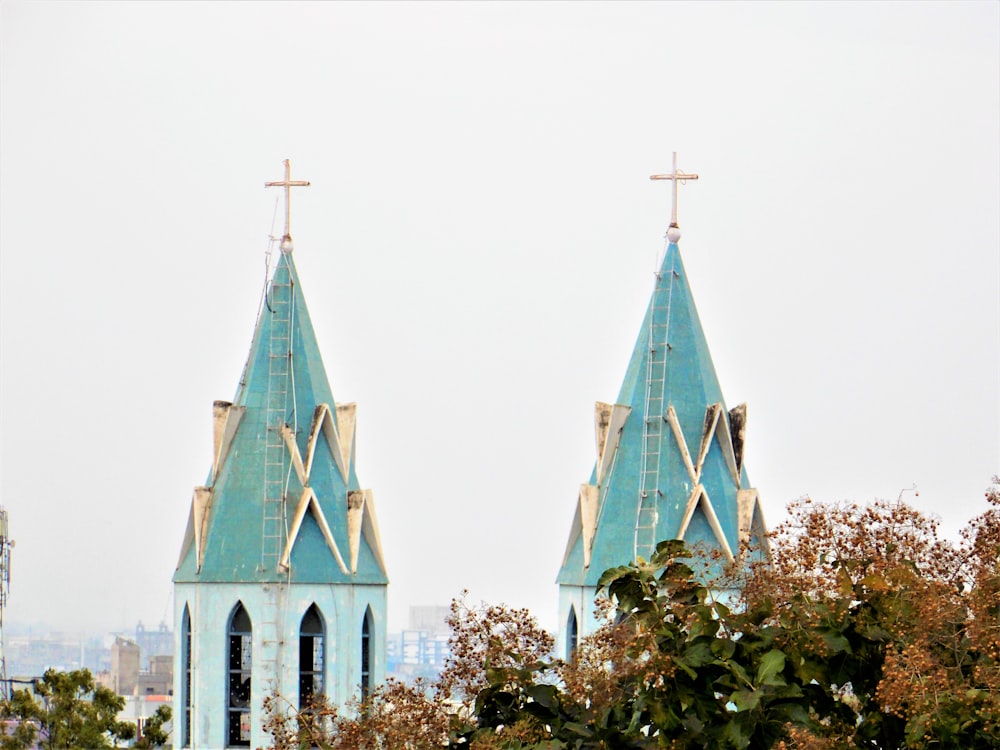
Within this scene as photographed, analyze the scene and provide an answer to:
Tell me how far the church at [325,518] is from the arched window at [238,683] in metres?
0.04

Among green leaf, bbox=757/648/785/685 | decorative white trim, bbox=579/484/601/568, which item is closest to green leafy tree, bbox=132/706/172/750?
decorative white trim, bbox=579/484/601/568

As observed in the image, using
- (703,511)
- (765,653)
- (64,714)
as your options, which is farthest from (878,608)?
(64,714)

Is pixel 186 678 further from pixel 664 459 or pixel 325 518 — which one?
pixel 664 459

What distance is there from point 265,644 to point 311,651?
0.93 m

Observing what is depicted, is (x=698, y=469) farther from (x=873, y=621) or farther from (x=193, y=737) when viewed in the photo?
(x=873, y=621)

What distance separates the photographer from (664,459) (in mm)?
47938

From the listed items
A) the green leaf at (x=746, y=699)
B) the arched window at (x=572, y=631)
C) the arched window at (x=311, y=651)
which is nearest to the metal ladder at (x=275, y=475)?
the arched window at (x=311, y=651)

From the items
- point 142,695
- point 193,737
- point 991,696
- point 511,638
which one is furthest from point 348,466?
point 142,695

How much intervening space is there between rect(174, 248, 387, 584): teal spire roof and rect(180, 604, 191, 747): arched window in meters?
0.83

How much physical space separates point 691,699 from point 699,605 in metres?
0.98

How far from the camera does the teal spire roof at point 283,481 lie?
4806cm

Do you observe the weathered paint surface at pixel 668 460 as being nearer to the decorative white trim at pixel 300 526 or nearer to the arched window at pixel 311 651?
the decorative white trim at pixel 300 526

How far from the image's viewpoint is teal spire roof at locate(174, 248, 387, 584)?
4806 cm

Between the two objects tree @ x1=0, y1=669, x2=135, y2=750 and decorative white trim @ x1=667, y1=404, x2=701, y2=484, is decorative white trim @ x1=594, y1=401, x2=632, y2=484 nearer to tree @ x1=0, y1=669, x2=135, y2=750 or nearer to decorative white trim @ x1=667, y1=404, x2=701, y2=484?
decorative white trim @ x1=667, y1=404, x2=701, y2=484
